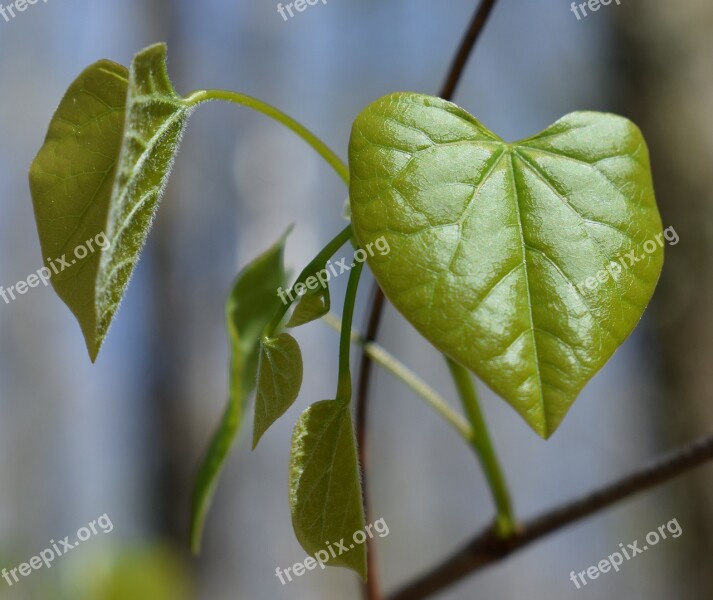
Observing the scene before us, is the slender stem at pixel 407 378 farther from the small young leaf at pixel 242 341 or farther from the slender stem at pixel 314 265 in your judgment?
the slender stem at pixel 314 265

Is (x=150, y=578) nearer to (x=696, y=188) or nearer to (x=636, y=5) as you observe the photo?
(x=696, y=188)

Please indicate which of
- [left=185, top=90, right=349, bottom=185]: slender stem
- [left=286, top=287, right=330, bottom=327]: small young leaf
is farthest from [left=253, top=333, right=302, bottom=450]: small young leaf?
[left=185, top=90, right=349, bottom=185]: slender stem

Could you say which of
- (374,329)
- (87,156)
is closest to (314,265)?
(87,156)

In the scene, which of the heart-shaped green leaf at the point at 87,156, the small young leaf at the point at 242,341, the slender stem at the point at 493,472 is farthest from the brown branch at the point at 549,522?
the heart-shaped green leaf at the point at 87,156

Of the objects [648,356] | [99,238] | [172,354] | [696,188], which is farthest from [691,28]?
[99,238]

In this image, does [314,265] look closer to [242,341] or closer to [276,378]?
[276,378]

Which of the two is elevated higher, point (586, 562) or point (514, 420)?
point (514, 420)
